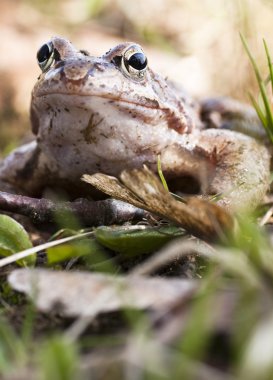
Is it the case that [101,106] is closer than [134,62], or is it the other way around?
[101,106]

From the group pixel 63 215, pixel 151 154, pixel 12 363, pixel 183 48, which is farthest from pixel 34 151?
pixel 183 48

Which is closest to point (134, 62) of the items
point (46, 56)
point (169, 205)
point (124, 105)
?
point (124, 105)

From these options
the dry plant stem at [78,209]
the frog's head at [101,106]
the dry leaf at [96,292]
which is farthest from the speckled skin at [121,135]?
the dry leaf at [96,292]

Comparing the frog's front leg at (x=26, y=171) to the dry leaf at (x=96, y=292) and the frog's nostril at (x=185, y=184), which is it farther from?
the dry leaf at (x=96, y=292)

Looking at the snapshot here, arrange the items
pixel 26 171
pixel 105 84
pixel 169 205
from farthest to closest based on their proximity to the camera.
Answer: pixel 26 171
pixel 105 84
pixel 169 205

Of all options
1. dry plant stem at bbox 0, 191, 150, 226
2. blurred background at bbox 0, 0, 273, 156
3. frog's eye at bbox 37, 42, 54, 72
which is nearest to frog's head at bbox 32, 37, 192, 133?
frog's eye at bbox 37, 42, 54, 72

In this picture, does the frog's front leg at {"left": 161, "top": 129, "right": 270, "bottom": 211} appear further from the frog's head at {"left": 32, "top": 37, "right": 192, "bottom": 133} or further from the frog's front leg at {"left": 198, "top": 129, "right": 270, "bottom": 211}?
the frog's head at {"left": 32, "top": 37, "right": 192, "bottom": 133}

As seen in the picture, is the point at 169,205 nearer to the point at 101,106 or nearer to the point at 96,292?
the point at 96,292
